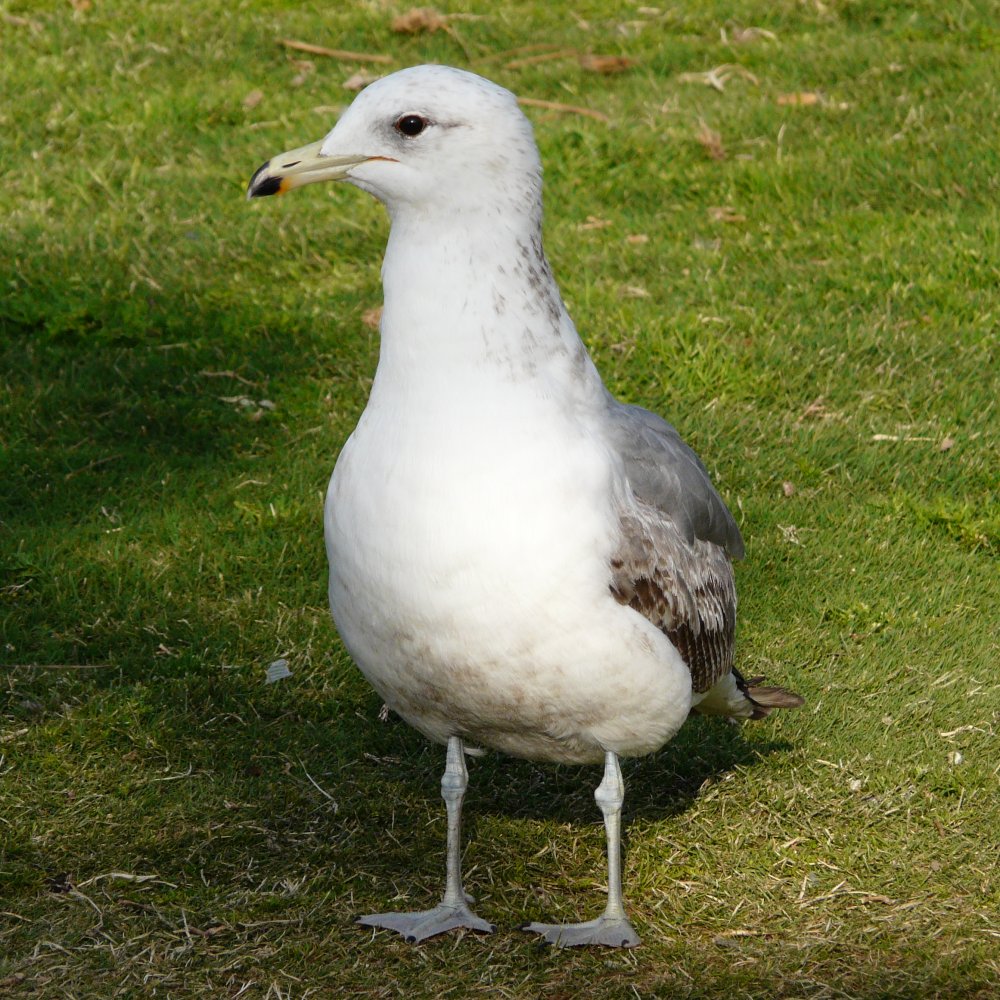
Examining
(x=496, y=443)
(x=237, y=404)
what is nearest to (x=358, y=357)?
(x=237, y=404)

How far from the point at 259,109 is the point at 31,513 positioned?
4.05 metres

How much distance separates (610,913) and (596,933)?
0.08m

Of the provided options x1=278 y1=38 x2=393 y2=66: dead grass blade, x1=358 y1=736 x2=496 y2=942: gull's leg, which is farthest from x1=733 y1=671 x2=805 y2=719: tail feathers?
x1=278 y1=38 x2=393 y2=66: dead grass blade

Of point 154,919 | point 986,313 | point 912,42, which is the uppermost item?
point 912,42

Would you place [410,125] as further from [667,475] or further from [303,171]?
[667,475]

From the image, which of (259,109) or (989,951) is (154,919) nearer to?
(989,951)

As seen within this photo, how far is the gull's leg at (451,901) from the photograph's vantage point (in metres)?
4.50

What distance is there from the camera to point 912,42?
10.4m

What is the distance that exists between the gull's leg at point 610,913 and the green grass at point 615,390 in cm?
7

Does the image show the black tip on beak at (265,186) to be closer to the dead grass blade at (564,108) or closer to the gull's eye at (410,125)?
the gull's eye at (410,125)

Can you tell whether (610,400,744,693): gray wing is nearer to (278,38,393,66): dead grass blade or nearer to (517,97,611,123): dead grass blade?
(517,97,611,123): dead grass blade

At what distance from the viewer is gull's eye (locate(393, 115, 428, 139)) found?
13.1ft

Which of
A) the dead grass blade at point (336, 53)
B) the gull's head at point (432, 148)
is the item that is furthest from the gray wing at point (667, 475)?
the dead grass blade at point (336, 53)

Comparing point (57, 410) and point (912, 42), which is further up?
point (912, 42)
